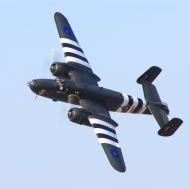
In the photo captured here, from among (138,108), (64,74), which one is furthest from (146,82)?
(64,74)

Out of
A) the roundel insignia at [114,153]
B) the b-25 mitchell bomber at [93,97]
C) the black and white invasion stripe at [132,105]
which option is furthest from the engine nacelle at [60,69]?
the roundel insignia at [114,153]

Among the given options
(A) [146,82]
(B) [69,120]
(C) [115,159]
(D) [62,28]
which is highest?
(D) [62,28]

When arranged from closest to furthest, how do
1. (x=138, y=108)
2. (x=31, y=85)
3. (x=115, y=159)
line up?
(x=115, y=159) → (x=31, y=85) → (x=138, y=108)

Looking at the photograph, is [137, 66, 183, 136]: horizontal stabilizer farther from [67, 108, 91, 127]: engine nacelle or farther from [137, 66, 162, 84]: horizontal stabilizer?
[67, 108, 91, 127]: engine nacelle

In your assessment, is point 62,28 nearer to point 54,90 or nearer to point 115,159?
point 54,90

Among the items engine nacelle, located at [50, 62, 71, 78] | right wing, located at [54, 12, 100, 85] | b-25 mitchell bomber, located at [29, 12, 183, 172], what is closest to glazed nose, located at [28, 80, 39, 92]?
b-25 mitchell bomber, located at [29, 12, 183, 172]

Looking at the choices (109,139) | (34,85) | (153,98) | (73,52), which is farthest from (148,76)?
(34,85)

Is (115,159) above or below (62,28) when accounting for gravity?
below

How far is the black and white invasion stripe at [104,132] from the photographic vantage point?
7506cm

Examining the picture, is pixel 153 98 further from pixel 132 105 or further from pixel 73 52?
pixel 73 52

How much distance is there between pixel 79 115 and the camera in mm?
75375

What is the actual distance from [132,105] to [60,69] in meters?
8.29

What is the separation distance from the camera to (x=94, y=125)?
7581 centimetres

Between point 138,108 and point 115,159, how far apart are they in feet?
36.9
